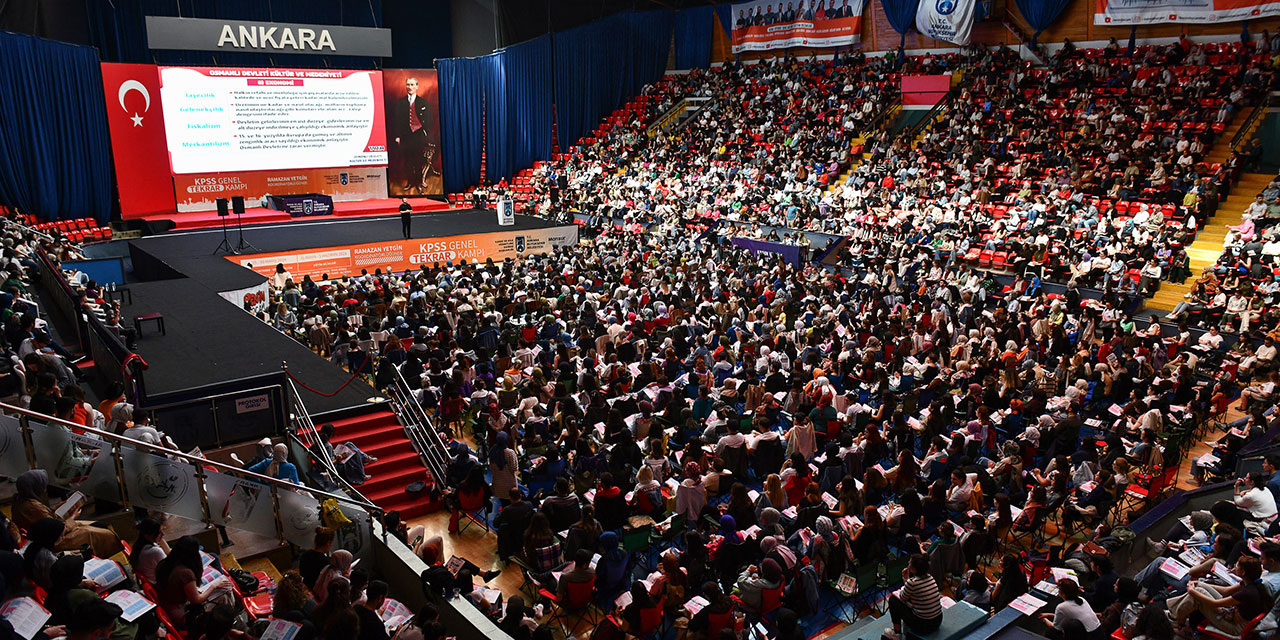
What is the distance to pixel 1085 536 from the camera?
8352mm

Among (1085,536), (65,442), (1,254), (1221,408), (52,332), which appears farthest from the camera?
(1,254)

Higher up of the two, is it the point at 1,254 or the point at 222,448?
the point at 1,254

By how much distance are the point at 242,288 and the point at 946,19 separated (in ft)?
79.4

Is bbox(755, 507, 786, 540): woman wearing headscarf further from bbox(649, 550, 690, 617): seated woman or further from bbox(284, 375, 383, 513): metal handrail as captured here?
bbox(284, 375, 383, 513): metal handrail

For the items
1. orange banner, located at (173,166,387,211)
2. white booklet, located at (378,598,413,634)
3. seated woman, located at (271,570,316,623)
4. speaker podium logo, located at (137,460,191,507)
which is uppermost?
orange banner, located at (173,166,387,211)

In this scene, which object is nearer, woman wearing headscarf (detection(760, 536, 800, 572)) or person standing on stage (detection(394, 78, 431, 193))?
woman wearing headscarf (detection(760, 536, 800, 572))

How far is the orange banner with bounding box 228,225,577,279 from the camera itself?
20500mm

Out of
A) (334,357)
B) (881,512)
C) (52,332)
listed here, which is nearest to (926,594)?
(881,512)

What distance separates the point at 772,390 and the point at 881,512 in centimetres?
353

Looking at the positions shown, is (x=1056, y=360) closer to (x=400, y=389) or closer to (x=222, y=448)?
(x=400, y=389)

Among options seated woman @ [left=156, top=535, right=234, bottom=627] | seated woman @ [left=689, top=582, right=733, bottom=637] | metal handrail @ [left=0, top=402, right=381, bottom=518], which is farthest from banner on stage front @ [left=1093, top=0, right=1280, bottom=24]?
seated woman @ [left=156, top=535, right=234, bottom=627]

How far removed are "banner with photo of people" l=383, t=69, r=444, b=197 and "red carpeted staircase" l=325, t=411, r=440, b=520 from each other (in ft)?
71.9

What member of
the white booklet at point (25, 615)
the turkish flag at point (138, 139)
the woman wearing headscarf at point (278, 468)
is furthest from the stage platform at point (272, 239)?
the white booklet at point (25, 615)

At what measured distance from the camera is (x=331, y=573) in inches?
240
